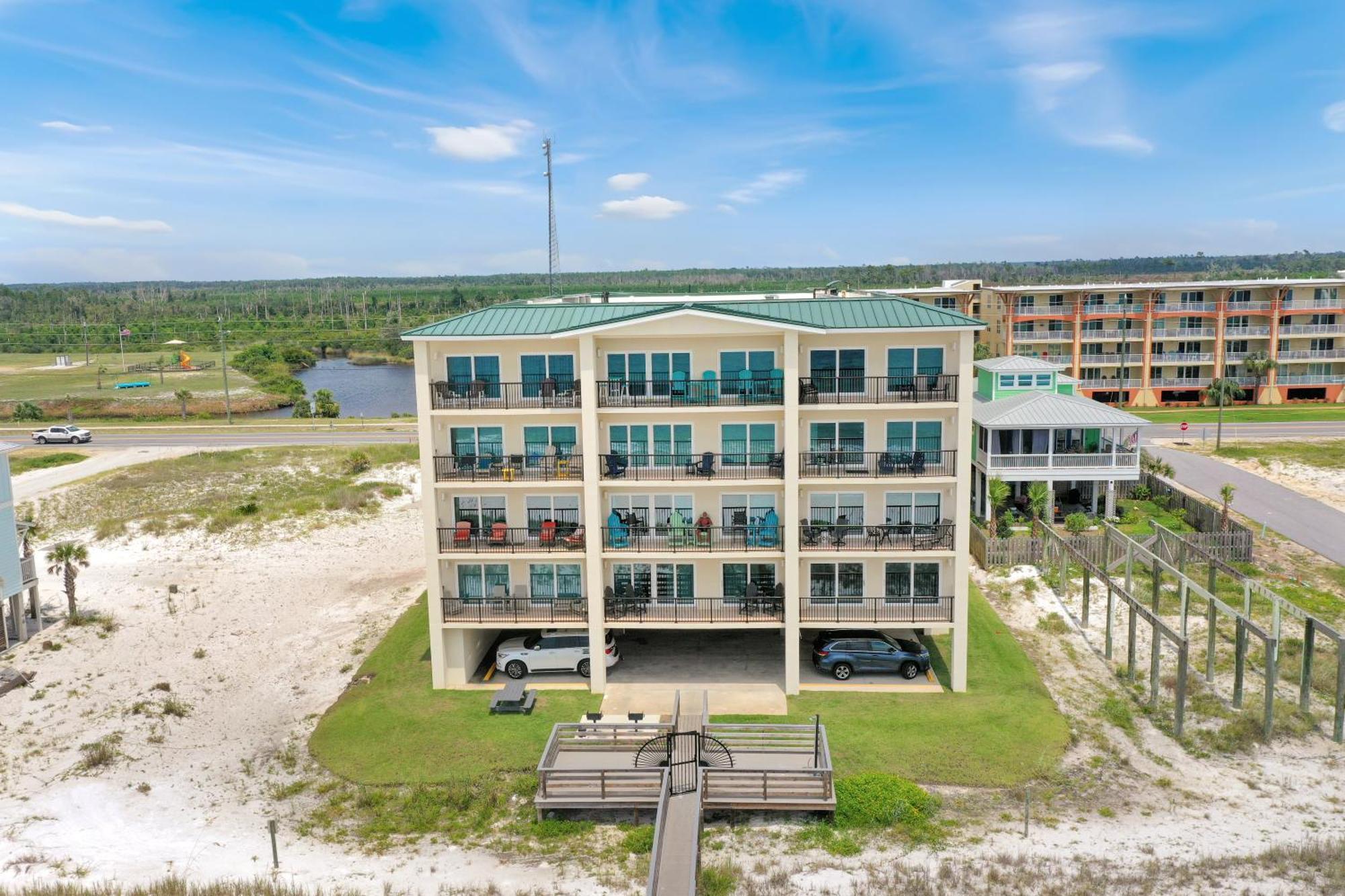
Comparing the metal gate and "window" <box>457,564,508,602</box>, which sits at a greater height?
"window" <box>457,564,508,602</box>

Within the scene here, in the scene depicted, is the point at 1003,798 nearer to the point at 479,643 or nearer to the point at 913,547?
the point at 913,547

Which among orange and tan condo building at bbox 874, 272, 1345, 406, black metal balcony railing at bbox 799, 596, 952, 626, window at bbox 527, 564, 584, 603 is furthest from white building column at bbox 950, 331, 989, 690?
orange and tan condo building at bbox 874, 272, 1345, 406

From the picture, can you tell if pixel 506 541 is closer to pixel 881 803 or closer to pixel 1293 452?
pixel 881 803

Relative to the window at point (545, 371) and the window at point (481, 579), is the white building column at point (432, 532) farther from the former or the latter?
the window at point (545, 371)

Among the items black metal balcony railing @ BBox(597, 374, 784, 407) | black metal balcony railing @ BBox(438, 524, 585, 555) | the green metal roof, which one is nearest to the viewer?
the green metal roof

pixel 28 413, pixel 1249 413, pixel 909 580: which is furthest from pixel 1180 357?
pixel 28 413

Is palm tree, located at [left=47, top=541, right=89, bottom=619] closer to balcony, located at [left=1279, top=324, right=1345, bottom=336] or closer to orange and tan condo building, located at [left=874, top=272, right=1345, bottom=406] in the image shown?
orange and tan condo building, located at [left=874, top=272, right=1345, bottom=406]

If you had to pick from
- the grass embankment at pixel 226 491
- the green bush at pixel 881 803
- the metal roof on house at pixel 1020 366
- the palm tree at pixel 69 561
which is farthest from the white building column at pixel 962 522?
the grass embankment at pixel 226 491
